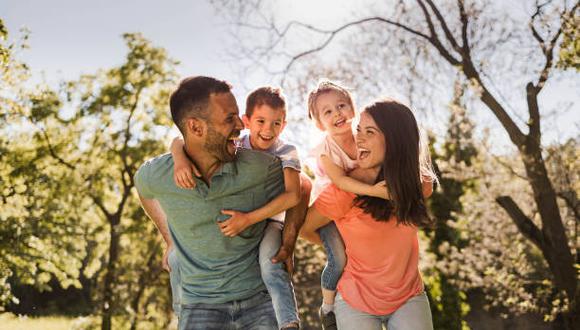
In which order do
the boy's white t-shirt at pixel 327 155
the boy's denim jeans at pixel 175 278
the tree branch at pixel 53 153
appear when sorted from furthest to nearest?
1. the tree branch at pixel 53 153
2. the boy's white t-shirt at pixel 327 155
3. the boy's denim jeans at pixel 175 278

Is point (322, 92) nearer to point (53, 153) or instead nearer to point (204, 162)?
point (204, 162)

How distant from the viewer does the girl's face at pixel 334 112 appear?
375 centimetres

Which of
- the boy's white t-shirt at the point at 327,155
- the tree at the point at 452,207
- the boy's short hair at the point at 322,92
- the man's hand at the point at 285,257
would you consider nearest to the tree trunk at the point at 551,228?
the tree at the point at 452,207

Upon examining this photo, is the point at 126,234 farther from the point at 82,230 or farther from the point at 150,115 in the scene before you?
the point at 150,115

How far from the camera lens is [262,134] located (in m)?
3.73

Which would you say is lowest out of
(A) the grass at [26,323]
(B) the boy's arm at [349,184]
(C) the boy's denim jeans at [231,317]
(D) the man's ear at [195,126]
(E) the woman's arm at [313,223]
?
(A) the grass at [26,323]

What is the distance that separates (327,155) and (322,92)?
0.50 meters

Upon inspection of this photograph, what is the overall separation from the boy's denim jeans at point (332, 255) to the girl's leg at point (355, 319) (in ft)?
0.67

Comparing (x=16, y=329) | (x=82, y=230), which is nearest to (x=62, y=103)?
(x=82, y=230)

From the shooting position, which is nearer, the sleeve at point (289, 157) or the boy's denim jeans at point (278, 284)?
the boy's denim jeans at point (278, 284)

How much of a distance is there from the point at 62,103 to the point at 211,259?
18456mm

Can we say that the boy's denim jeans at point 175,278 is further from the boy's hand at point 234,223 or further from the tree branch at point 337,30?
the tree branch at point 337,30

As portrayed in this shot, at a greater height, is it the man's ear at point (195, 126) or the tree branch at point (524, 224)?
the man's ear at point (195, 126)

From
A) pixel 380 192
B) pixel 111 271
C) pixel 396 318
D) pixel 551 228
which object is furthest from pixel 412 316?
pixel 111 271
